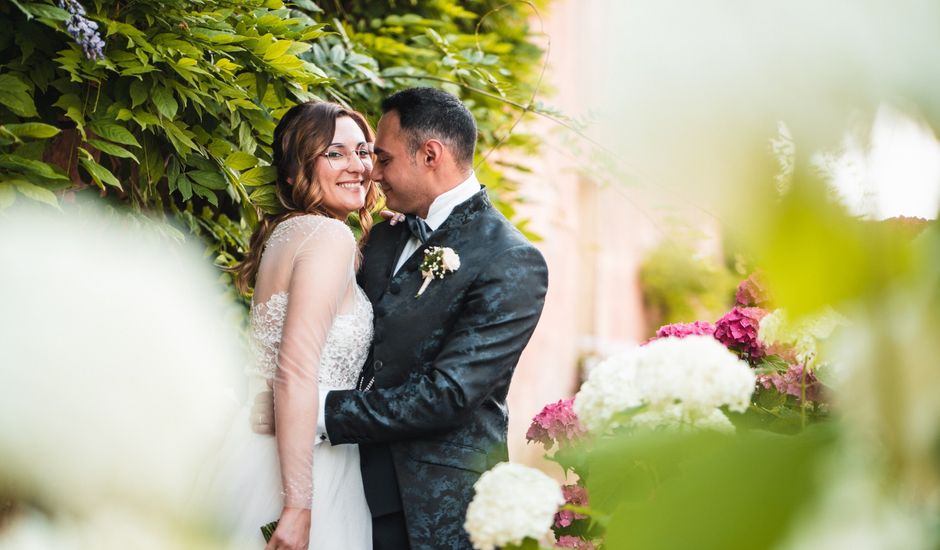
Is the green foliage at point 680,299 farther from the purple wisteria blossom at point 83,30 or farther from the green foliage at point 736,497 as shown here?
the green foliage at point 736,497

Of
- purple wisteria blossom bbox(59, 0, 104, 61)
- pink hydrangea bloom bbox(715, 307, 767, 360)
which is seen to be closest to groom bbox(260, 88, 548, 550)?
pink hydrangea bloom bbox(715, 307, 767, 360)

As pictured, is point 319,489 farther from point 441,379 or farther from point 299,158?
point 299,158

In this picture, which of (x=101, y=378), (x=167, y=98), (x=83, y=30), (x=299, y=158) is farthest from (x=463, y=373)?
(x=101, y=378)

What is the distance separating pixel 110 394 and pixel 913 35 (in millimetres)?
321

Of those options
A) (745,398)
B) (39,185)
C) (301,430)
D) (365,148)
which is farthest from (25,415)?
(365,148)

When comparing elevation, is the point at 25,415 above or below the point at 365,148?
above

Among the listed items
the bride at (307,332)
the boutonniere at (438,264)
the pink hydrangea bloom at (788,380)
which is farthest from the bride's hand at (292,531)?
the pink hydrangea bloom at (788,380)

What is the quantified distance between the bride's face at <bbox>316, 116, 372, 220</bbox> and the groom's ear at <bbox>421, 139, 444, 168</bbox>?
171mm

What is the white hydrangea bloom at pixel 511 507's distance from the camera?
102 centimetres

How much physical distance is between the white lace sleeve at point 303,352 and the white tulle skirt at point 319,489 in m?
0.12

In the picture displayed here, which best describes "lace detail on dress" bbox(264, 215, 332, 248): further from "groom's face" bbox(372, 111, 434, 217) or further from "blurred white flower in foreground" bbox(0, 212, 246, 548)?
"blurred white flower in foreground" bbox(0, 212, 246, 548)

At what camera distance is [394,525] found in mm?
2400

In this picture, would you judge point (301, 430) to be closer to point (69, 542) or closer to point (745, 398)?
point (745, 398)

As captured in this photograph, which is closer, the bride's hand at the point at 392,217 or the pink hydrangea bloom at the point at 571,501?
the pink hydrangea bloom at the point at 571,501
